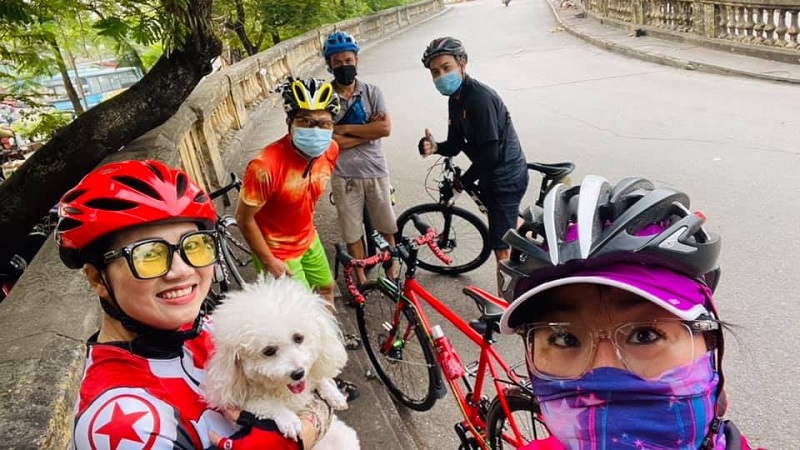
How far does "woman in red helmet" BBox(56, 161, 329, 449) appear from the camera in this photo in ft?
4.96

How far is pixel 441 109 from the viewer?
39.3 feet

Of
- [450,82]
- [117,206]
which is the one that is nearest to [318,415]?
[117,206]

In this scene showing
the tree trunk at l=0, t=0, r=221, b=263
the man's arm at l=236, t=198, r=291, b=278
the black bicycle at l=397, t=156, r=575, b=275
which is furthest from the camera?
the black bicycle at l=397, t=156, r=575, b=275

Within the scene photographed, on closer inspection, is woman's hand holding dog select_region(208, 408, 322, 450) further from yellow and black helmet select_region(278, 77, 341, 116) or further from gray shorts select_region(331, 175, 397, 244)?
gray shorts select_region(331, 175, 397, 244)

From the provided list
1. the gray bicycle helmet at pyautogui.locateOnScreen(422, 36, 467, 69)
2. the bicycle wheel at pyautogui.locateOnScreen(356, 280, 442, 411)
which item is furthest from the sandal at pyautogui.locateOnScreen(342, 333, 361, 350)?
the gray bicycle helmet at pyautogui.locateOnScreen(422, 36, 467, 69)

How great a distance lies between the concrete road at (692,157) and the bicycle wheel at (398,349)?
0.58ft

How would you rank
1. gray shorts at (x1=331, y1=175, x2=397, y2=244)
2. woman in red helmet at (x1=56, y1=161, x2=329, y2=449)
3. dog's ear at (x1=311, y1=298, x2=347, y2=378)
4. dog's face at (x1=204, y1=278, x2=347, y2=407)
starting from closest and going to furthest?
woman in red helmet at (x1=56, y1=161, x2=329, y2=449)
dog's face at (x1=204, y1=278, x2=347, y2=407)
dog's ear at (x1=311, y1=298, x2=347, y2=378)
gray shorts at (x1=331, y1=175, x2=397, y2=244)

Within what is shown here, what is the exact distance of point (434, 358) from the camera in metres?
3.53

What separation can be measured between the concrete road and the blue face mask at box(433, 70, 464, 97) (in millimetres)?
1858

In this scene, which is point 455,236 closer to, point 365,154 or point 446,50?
point 365,154

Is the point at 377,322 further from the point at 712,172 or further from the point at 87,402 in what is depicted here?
the point at 712,172

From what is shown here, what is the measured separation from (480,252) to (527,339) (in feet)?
13.6

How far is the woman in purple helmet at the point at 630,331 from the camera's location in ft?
3.91

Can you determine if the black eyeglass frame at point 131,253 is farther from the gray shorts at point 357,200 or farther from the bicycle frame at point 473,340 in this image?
the gray shorts at point 357,200
